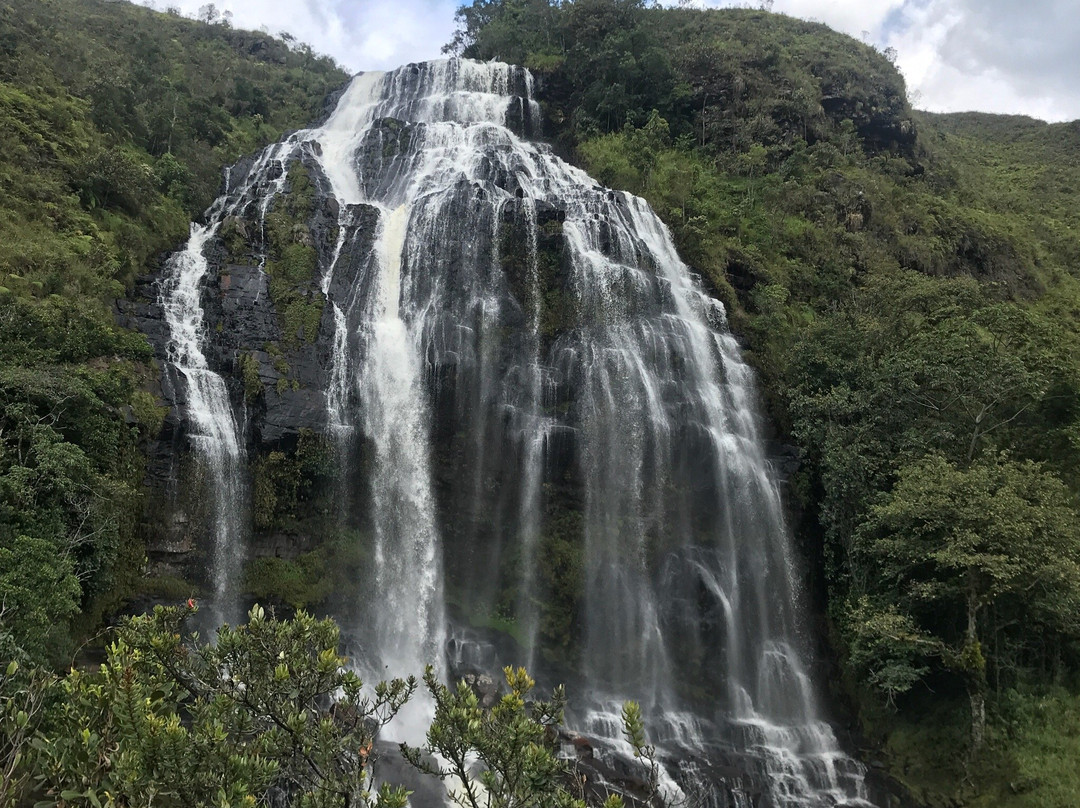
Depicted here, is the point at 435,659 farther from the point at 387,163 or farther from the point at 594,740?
the point at 387,163

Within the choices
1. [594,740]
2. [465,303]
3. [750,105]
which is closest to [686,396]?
[465,303]

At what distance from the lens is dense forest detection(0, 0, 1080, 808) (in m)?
5.50

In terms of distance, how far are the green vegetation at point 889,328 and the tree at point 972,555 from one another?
0.21ft

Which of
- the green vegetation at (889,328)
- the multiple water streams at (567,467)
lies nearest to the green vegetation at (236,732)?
the multiple water streams at (567,467)

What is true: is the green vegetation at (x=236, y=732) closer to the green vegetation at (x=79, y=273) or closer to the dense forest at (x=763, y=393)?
the dense forest at (x=763, y=393)

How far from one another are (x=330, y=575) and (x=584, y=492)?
278 inches

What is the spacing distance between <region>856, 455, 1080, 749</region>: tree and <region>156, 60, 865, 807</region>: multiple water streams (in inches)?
127

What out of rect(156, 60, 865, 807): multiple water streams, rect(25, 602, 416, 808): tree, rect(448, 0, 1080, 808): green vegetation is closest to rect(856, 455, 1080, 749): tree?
rect(448, 0, 1080, 808): green vegetation

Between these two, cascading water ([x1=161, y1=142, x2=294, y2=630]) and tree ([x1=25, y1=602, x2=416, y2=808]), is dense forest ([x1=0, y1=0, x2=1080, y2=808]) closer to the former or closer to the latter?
tree ([x1=25, y1=602, x2=416, y2=808])

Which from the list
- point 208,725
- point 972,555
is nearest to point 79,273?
point 208,725

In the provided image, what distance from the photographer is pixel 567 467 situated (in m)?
18.9

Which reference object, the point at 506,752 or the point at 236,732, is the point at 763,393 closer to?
the point at 506,752

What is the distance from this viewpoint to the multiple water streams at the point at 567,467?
54.5 feet

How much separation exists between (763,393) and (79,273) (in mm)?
19573
